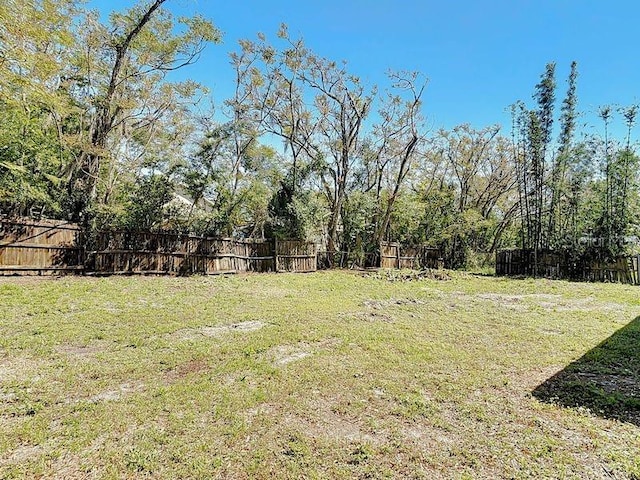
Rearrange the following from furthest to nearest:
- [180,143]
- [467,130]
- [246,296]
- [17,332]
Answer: [467,130], [180,143], [246,296], [17,332]

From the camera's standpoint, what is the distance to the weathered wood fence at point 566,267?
11281mm

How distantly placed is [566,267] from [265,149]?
513 inches

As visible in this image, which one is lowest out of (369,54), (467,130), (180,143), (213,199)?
(213,199)

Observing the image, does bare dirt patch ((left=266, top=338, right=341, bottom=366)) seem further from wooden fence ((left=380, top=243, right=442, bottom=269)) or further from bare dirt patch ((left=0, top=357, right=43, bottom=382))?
wooden fence ((left=380, top=243, right=442, bottom=269))

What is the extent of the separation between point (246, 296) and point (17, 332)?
3992 millimetres

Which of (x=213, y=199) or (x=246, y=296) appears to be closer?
(x=246, y=296)

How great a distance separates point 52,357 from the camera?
3.69 meters

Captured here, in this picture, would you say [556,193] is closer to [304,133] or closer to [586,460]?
[304,133]

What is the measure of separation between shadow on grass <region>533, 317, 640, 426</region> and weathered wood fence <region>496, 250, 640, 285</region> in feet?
29.5

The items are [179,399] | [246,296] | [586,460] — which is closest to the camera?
[586,460]

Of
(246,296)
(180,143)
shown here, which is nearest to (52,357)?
(246,296)

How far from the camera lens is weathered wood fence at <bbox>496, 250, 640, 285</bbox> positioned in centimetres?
1128

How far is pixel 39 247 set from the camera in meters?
8.32

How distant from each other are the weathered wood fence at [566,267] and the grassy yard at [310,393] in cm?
649
